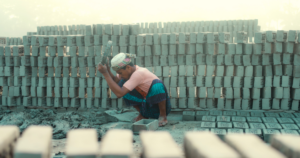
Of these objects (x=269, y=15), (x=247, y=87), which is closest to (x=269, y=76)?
(x=247, y=87)

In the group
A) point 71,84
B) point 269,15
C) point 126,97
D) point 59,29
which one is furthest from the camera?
point 269,15

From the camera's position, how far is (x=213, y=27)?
11.0m

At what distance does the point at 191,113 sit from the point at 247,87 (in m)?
1.20

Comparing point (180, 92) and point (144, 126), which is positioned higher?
point (180, 92)

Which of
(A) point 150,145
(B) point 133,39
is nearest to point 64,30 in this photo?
(B) point 133,39

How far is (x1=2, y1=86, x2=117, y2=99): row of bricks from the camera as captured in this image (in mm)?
6020

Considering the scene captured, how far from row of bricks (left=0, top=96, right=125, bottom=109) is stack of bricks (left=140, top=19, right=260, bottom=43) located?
6138 mm

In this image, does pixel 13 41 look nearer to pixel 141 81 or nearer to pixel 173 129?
pixel 141 81

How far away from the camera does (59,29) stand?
39.4 ft

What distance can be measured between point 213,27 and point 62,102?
6862mm

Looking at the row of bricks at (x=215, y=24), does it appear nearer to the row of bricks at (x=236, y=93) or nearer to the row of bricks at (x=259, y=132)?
the row of bricks at (x=236, y=93)

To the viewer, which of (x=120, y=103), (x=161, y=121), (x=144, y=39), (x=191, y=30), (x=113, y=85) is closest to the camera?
(x=113, y=85)

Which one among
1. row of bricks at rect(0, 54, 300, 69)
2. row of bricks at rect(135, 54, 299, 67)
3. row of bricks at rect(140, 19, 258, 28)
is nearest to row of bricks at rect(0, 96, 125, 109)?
row of bricks at rect(0, 54, 300, 69)

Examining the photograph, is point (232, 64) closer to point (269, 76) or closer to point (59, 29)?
point (269, 76)
